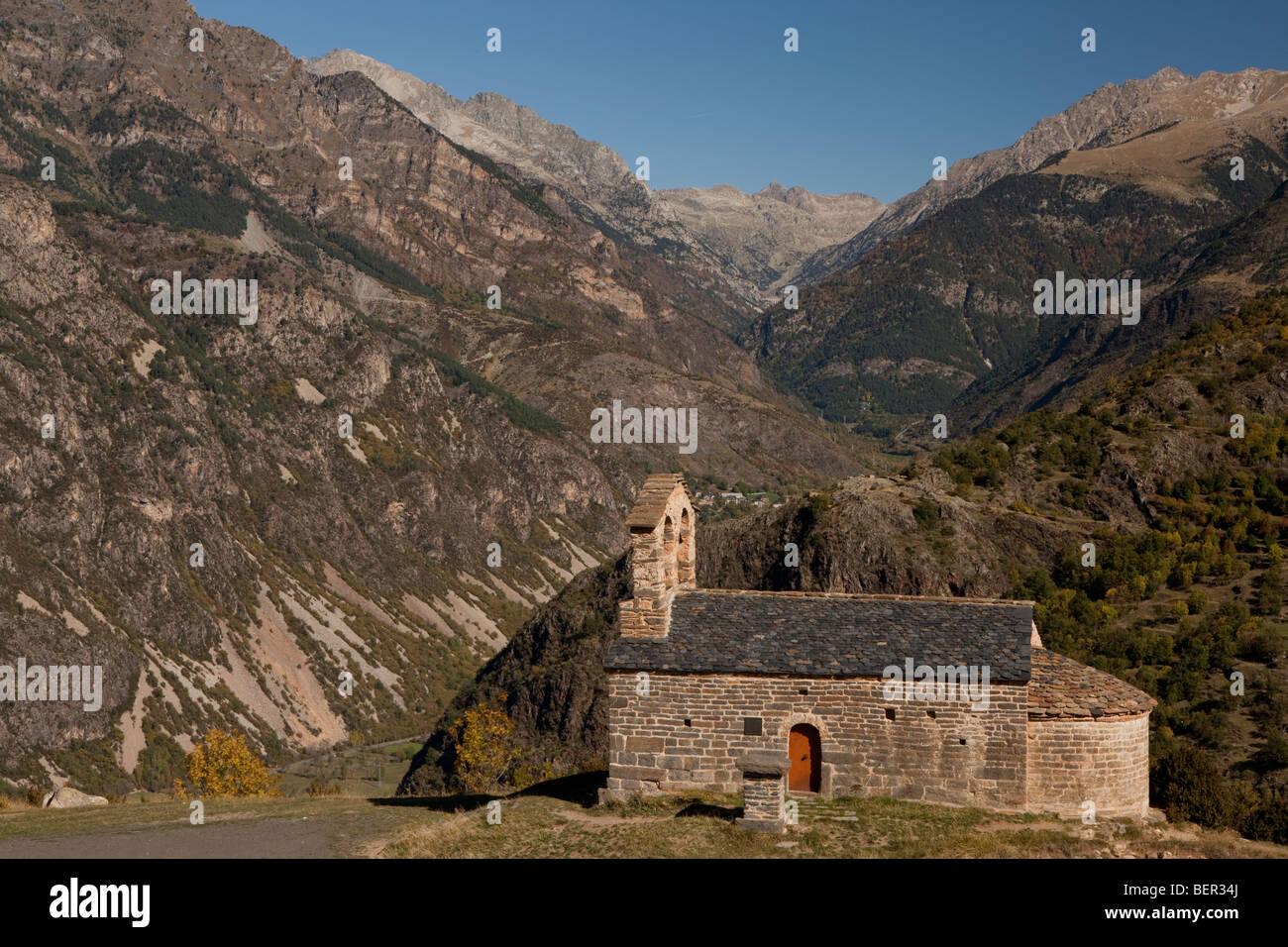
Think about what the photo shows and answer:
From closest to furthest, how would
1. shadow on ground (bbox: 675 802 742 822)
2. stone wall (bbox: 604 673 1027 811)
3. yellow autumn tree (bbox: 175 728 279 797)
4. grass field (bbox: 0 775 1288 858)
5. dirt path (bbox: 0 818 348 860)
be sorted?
grass field (bbox: 0 775 1288 858) → dirt path (bbox: 0 818 348 860) → shadow on ground (bbox: 675 802 742 822) → stone wall (bbox: 604 673 1027 811) → yellow autumn tree (bbox: 175 728 279 797)

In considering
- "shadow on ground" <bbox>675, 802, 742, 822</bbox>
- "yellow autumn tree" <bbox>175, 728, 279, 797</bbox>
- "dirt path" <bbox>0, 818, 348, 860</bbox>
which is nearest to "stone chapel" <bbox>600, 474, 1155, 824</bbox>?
"shadow on ground" <bbox>675, 802, 742, 822</bbox>

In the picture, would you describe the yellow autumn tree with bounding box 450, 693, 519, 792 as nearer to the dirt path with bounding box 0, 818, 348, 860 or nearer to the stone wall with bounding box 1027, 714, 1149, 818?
the dirt path with bounding box 0, 818, 348, 860

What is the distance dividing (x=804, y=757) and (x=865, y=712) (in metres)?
2.14

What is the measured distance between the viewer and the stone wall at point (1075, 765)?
37.1m

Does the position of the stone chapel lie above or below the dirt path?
above

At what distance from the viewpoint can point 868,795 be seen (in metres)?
36.8

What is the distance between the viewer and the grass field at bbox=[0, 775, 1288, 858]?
31938 mm

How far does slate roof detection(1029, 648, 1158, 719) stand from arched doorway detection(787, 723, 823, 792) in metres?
6.06

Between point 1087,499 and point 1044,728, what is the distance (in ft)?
224

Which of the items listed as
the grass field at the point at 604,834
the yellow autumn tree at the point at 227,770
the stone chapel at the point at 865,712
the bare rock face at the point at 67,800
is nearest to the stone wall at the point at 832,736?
the stone chapel at the point at 865,712

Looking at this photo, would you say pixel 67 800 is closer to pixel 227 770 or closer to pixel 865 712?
pixel 865 712
